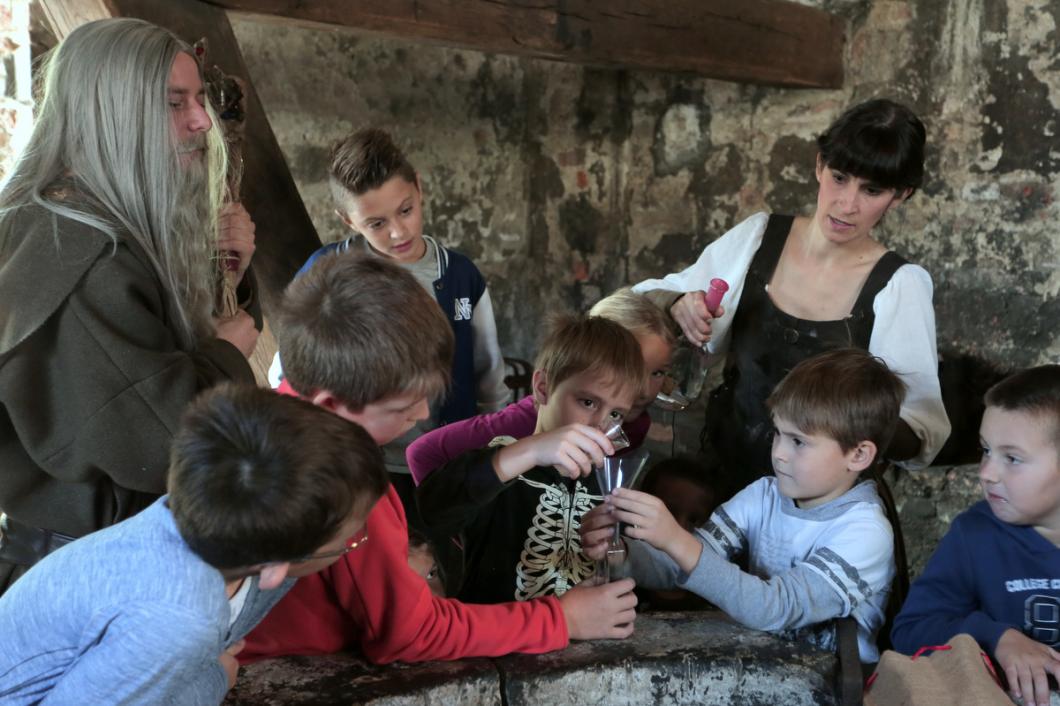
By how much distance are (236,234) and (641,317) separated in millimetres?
1052

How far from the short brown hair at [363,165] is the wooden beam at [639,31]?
1.19 ft

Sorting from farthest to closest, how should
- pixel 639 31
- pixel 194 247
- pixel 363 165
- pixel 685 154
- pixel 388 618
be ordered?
pixel 685 154 < pixel 639 31 < pixel 363 165 < pixel 194 247 < pixel 388 618

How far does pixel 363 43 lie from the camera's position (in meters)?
5.07

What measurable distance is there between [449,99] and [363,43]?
1.87ft

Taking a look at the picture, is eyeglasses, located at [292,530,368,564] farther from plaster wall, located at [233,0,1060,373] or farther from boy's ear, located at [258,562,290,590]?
plaster wall, located at [233,0,1060,373]

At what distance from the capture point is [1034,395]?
2.03 metres

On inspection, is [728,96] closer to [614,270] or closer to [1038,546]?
[614,270]

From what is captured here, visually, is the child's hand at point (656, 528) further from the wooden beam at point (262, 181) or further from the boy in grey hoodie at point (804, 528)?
the wooden beam at point (262, 181)

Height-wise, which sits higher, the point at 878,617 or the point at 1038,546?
the point at 1038,546

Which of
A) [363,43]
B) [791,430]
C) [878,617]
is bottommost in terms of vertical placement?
[878,617]

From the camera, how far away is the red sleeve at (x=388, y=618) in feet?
5.24

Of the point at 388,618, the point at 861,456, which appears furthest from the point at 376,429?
the point at 861,456

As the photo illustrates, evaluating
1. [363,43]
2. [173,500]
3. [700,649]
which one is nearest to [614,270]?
[363,43]

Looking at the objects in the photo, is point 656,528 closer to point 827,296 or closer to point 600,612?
point 600,612
